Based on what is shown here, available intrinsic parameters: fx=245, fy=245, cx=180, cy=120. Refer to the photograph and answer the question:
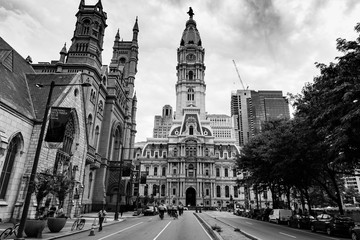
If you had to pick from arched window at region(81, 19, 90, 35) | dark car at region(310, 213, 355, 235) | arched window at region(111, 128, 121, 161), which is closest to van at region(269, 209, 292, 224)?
dark car at region(310, 213, 355, 235)

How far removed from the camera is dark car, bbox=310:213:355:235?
17.7 metres

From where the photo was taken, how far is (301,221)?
24.1 metres

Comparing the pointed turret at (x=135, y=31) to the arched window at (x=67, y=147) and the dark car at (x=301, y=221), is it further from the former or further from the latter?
the dark car at (x=301, y=221)

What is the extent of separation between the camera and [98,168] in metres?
39.9

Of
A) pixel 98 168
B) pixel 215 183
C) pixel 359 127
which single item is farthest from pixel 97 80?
pixel 215 183

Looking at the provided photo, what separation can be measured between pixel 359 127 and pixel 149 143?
79093mm

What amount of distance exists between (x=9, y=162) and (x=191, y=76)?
101 meters

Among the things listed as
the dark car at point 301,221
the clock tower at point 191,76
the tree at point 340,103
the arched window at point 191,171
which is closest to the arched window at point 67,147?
the tree at point 340,103

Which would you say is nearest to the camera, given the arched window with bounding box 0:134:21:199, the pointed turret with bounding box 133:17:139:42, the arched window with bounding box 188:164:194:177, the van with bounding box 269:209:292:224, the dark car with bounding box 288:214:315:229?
the arched window with bounding box 0:134:21:199

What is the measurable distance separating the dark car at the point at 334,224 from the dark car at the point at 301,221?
5.37 ft

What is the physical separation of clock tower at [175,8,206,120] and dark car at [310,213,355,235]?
8276cm

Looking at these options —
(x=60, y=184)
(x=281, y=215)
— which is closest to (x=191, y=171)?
(x=281, y=215)

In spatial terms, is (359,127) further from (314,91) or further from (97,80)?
(97,80)

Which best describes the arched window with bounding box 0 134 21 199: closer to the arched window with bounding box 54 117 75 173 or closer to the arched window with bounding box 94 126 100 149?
the arched window with bounding box 54 117 75 173
